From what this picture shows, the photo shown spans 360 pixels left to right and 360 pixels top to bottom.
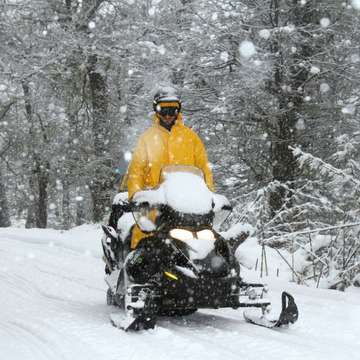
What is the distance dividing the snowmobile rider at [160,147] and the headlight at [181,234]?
0.74 m

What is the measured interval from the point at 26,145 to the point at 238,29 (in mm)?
12778

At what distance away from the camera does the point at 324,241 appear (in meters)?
8.27

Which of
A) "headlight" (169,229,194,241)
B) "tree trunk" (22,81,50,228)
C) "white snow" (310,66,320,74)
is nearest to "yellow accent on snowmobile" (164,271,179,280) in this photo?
"headlight" (169,229,194,241)

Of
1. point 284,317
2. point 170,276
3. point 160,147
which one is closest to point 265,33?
point 160,147

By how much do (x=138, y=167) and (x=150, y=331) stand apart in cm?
161

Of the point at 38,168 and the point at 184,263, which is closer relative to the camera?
the point at 184,263

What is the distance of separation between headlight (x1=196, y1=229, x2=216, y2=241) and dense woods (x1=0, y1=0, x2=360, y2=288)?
8.72 feet

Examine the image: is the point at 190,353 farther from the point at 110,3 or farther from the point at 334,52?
the point at 110,3

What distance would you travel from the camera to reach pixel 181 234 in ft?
17.2

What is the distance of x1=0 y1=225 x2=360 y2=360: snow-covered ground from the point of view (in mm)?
4457

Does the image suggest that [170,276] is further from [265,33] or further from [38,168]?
[38,168]

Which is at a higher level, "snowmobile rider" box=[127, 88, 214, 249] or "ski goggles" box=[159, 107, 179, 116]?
"ski goggles" box=[159, 107, 179, 116]

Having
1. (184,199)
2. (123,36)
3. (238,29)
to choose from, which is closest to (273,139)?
(238,29)

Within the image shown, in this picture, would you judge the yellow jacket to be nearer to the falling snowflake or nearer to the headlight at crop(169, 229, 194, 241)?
the headlight at crop(169, 229, 194, 241)
